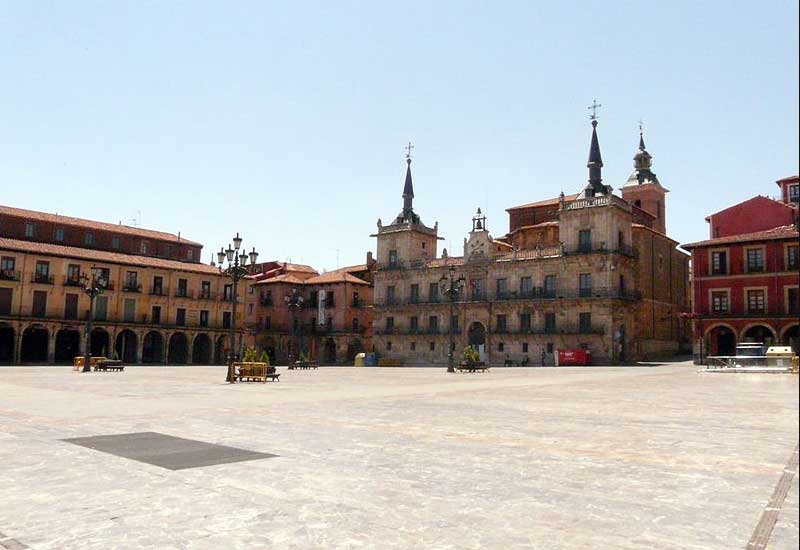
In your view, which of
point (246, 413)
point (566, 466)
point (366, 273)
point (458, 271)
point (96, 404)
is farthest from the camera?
point (366, 273)

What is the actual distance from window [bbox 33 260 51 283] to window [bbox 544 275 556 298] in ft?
129

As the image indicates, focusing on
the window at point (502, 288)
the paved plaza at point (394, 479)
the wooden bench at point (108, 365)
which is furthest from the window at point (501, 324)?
the paved plaza at point (394, 479)

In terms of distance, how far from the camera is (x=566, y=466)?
7.29 meters

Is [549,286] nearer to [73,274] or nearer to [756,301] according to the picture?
[756,301]

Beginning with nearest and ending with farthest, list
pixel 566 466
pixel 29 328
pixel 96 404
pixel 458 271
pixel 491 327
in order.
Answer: pixel 566 466 < pixel 96 404 < pixel 29 328 < pixel 491 327 < pixel 458 271

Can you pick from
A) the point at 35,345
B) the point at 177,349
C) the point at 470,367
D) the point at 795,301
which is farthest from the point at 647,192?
the point at 795,301

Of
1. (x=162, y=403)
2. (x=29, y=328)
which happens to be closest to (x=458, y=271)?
(x=29, y=328)

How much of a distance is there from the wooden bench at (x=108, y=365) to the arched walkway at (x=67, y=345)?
Answer: 69.8 feet

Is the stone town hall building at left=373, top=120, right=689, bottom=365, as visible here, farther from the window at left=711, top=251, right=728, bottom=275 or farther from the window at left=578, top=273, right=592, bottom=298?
the window at left=711, top=251, right=728, bottom=275

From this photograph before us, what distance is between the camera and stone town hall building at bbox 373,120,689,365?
4966cm

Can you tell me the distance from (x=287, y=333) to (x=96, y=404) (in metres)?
53.6

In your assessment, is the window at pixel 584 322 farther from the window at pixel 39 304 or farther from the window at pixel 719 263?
the window at pixel 39 304

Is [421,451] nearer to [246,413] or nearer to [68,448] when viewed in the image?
[68,448]

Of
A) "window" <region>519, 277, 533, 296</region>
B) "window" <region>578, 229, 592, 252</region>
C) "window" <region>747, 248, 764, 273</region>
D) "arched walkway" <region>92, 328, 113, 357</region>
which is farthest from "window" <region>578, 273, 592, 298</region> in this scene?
"arched walkway" <region>92, 328, 113, 357</region>
